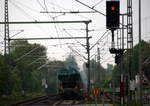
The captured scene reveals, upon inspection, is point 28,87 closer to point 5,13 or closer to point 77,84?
point 77,84

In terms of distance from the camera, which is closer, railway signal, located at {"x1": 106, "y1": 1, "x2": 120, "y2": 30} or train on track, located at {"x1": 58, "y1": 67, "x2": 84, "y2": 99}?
railway signal, located at {"x1": 106, "y1": 1, "x2": 120, "y2": 30}

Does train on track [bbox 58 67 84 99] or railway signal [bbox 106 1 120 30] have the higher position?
railway signal [bbox 106 1 120 30]

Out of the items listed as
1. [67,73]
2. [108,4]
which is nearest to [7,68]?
[67,73]

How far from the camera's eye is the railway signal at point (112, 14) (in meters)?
19.8

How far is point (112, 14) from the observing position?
20109mm

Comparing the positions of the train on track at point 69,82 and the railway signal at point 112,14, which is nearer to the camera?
the railway signal at point 112,14

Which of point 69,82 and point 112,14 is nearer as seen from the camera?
point 112,14

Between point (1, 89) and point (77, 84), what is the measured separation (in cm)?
893

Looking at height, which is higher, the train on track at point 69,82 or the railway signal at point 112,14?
the railway signal at point 112,14

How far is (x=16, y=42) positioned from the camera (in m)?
116

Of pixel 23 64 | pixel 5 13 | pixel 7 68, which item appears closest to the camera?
pixel 5 13

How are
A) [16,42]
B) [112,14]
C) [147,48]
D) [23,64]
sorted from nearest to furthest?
[112,14]
[23,64]
[147,48]
[16,42]

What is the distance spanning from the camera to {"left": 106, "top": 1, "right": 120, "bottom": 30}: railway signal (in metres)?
19.8

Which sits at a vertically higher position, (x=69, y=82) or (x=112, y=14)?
(x=112, y=14)
